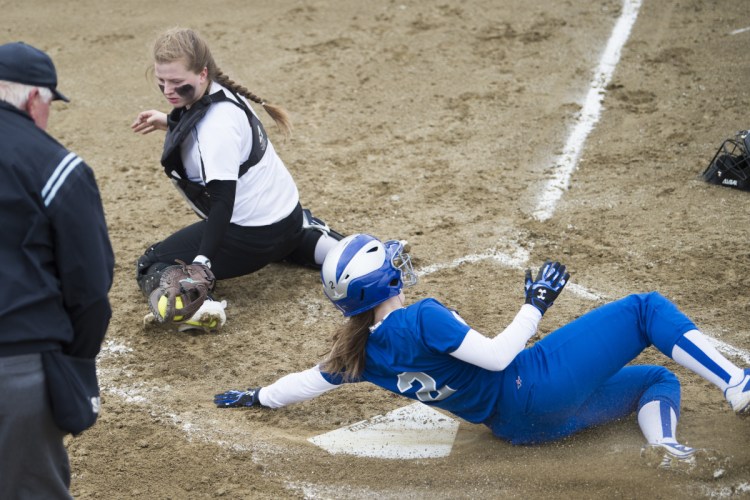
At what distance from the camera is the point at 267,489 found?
4.61 metres

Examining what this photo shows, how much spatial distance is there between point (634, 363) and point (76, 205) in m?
3.37

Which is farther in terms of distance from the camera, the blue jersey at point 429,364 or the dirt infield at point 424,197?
the dirt infield at point 424,197

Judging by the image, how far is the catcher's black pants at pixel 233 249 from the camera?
6.28 m

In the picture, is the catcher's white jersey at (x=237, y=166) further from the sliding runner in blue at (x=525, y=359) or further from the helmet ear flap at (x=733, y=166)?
the helmet ear flap at (x=733, y=166)

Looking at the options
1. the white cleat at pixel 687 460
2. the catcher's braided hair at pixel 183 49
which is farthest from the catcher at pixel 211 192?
the white cleat at pixel 687 460

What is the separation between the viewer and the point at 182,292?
19.4 ft

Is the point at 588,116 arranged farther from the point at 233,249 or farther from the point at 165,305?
the point at 165,305

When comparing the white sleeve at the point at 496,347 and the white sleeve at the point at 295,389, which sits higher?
the white sleeve at the point at 496,347

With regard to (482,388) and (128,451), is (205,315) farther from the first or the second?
(482,388)

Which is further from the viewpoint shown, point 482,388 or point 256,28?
point 256,28

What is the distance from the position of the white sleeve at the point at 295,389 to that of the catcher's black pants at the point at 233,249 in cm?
144

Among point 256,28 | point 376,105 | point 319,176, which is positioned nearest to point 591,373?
point 319,176

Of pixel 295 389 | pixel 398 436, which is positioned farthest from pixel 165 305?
pixel 398 436

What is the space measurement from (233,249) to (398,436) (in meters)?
1.93
